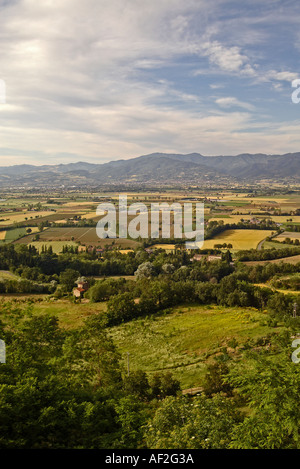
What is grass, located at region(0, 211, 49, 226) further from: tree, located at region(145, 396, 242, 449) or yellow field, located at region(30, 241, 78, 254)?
tree, located at region(145, 396, 242, 449)

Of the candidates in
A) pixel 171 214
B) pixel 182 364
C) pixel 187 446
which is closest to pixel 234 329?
pixel 182 364

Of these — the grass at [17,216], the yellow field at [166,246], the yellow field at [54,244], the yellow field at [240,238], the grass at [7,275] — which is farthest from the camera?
the grass at [17,216]

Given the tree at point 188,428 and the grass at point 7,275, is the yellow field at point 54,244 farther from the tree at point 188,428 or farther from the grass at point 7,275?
the tree at point 188,428

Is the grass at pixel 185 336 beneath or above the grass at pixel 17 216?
beneath

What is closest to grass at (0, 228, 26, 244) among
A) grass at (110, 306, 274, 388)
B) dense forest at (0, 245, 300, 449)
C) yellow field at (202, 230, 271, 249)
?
yellow field at (202, 230, 271, 249)

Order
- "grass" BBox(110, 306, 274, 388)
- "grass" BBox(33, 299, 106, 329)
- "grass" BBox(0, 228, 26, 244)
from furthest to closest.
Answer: "grass" BBox(0, 228, 26, 244) → "grass" BBox(33, 299, 106, 329) → "grass" BBox(110, 306, 274, 388)

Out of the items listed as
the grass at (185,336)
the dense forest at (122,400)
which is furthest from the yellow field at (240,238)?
the dense forest at (122,400)

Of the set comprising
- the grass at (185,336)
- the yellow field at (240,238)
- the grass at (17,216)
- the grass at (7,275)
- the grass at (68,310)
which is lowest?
the grass at (68,310)
